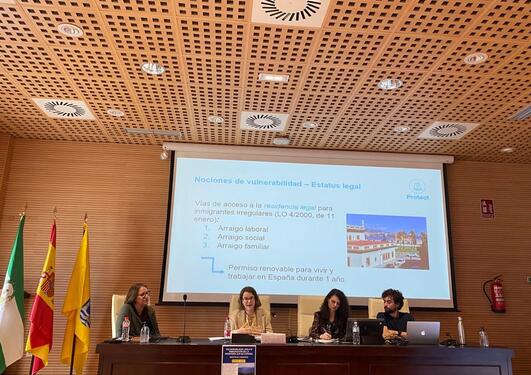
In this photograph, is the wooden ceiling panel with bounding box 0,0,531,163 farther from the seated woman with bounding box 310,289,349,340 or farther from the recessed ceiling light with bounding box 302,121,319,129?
the seated woman with bounding box 310,289,349,340

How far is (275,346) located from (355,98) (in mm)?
2629

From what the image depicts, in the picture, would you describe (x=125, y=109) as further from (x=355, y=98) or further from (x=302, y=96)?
(x=355, y=98)

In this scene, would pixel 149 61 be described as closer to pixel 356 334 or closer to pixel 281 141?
pixel 281 141

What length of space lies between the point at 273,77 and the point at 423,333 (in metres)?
2.60

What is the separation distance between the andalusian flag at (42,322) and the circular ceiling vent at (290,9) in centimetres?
376

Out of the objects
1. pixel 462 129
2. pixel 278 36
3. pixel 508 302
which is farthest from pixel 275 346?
pixel 508 302

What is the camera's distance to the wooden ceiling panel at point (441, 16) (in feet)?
10.4

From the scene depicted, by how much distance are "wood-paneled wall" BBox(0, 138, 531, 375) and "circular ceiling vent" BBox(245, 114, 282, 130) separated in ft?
4.98

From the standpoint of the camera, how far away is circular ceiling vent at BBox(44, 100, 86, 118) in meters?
4.87

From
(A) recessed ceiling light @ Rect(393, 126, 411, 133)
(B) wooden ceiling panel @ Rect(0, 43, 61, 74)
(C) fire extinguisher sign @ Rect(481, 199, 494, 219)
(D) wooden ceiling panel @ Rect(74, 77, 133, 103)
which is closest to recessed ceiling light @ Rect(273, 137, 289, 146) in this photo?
(A) recessed ceiling light @ Rect(393, 126, 411, 133)

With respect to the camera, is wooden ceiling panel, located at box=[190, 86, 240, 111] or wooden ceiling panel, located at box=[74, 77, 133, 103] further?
wooden ceiling panel, located at box=[190, 86, 240, 111]

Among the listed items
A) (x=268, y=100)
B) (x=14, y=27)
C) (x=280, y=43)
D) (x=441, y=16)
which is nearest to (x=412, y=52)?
(x=441, y=16)

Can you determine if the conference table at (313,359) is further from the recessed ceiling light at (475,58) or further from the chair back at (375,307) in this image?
the recessed ceiling light at (475,58)

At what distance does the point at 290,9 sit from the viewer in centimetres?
325
